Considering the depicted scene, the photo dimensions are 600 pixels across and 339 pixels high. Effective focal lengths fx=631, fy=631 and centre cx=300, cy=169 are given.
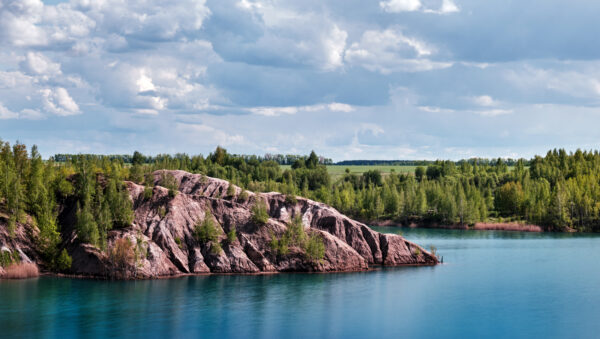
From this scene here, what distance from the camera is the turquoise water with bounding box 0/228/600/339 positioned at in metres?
73.6

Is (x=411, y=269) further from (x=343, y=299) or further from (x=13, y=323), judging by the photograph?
(x=13, y=323)

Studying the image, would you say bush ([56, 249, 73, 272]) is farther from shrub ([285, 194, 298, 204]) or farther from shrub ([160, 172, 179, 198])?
shrub ([285, 194, 298, 204])

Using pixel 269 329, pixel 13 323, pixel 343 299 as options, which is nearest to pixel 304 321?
pixel 269 329

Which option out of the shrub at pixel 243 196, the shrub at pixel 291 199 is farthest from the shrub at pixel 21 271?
the shrub at pixel 291 199

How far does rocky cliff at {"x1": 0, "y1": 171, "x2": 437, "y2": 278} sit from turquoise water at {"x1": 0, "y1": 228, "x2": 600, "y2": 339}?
2.95 m

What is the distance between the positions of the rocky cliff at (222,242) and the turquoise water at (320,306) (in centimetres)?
295

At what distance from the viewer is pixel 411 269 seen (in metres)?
112

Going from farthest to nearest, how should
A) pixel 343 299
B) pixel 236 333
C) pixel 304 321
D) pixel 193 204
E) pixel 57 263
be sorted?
pixel 193 204
pixel 57 263
pixel 343 299
pixel 304 321
pixel 236 333

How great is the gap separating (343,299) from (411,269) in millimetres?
26358


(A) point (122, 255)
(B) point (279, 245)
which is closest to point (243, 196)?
(B) point (279, 245)

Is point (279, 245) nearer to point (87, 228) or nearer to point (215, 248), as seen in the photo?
point (215, 248)

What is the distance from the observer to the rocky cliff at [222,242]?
9744 centimetres

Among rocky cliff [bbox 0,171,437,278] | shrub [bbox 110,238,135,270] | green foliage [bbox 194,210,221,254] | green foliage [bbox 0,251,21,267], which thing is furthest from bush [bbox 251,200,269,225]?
green foliage [bbox 0,251,21,267]

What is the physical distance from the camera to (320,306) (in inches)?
3351
